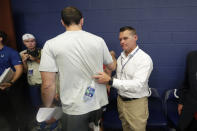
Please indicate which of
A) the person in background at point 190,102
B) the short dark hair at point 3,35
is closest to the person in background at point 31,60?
the short dark hair at point 3,35

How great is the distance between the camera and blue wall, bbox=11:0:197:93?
217 cm

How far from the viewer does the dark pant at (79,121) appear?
4.13ft

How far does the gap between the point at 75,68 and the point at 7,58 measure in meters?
1.52

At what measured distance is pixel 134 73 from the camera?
1559 millimetres

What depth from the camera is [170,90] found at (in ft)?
7.26

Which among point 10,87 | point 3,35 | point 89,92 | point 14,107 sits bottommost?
point 14,107

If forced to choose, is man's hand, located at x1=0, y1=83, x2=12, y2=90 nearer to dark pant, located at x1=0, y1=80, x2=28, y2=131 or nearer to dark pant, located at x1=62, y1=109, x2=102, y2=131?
dark pant, located at x1=0, y1=80, x2=28, y2=131

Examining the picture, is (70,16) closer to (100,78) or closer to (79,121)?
(100,78)

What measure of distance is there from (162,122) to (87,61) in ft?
4.30

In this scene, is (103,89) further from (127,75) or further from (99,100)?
(127,75)

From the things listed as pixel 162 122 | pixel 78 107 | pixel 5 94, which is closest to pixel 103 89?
pixel 78 107

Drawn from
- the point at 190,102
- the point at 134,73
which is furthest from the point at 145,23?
the point at 190,102

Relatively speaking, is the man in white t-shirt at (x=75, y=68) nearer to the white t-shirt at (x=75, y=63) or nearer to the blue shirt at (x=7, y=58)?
the white t-shirt at (x=75, y=63)

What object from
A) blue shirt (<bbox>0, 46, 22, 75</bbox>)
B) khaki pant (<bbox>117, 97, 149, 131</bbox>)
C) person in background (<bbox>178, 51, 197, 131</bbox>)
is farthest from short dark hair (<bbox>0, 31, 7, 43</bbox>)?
person in background (<bbox>178, 51, 197, 131</bbox>)
